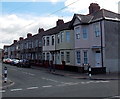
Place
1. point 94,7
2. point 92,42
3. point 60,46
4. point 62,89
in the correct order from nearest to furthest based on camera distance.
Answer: point 62,89 < point 92,42 < point 94,7 < point 60,46

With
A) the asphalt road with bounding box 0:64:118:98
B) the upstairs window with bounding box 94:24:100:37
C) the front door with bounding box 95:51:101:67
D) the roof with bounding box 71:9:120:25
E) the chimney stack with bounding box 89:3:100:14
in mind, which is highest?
the chimney stack with bounding box 89:3:100:14

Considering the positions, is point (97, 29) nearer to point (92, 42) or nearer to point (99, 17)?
point (99, 17)

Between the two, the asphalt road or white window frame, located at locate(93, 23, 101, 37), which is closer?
the asphalt road

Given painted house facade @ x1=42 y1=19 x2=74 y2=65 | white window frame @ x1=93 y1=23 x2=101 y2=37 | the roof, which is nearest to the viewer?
the roof

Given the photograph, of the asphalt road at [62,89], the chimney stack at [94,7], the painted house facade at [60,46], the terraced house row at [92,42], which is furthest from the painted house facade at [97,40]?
the asphalt road at [62,89]

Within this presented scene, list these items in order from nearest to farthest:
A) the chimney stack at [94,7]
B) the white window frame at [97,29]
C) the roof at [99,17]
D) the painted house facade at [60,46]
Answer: the roof at [99,17]
the white window frame at [97,29]
the painted house facade at [60,46]
the chimney stack at [94,7]

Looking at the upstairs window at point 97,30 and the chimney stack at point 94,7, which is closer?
the upstairs window at point 97,30

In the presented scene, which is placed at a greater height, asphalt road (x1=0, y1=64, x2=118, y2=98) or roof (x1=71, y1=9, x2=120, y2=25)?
roof (x1=71, y1=9, x2=120, y2=25)

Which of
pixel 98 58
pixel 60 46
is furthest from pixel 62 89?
pixel 60 46

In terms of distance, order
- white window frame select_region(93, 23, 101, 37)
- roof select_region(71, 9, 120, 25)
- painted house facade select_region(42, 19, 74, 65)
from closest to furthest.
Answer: roof select_region(71, 9, 120, 25), white window frame select_region(93, 23, 101, 37), painted house facade select_region(42, 19, 74, 65)

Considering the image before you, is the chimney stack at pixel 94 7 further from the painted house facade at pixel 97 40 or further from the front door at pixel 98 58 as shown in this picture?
the front door at pixel 98 58

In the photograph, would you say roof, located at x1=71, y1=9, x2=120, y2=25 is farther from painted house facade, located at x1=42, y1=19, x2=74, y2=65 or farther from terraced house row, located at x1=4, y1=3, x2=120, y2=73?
painted house facade, located at x1=42, y1=19, x2=74, y2=65

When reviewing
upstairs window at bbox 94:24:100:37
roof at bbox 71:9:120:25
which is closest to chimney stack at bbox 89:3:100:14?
roof at bbox 71:9:120:25

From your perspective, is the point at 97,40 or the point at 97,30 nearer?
the point at 97,40
